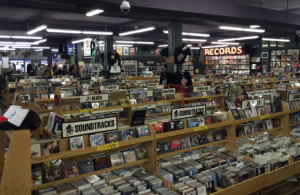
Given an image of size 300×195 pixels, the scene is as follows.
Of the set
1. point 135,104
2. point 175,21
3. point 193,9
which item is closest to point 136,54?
point 175,21

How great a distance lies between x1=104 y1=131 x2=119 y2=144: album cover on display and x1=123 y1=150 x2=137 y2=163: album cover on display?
213mm

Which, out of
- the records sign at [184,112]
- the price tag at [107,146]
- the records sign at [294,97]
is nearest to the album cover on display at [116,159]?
the price tag at [107,146]

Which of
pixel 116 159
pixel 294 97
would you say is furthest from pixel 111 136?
pixel 294 97

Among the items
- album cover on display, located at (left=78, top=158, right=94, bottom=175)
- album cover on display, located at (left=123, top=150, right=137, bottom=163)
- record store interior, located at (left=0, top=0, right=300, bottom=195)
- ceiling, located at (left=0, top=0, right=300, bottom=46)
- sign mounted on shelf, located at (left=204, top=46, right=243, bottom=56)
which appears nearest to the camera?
record store interior, located at (left=0, top=0, right=300, bottom=195)

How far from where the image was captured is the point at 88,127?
2.84 metres

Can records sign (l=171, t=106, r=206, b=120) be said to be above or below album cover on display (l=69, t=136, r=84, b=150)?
above

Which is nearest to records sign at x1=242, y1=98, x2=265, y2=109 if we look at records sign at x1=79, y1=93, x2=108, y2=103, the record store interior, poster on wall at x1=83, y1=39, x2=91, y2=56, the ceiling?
the record store interior

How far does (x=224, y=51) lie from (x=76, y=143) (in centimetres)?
2101

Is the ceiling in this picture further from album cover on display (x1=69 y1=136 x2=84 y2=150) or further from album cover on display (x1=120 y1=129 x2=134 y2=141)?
album cover on display (x1=69 y1=136 x2=84 y2=150)

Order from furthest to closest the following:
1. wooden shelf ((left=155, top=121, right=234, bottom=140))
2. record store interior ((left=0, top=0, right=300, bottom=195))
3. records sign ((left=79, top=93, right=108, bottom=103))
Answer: records sign ((left=79, top=93, right=108, bottom=103)) → wooden shelf ((left=155, top=121, right=234, bottom=140)) → record store interior ((left=0, top=0, right=300, bottom=195))

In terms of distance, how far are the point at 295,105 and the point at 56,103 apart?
445 centimetres

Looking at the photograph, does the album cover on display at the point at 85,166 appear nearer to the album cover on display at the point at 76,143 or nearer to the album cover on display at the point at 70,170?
the album cover on display at the point at 70,170

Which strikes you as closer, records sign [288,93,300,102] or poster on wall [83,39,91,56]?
records sign [288,93,300,102]

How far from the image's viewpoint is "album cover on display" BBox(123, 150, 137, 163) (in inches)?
118
